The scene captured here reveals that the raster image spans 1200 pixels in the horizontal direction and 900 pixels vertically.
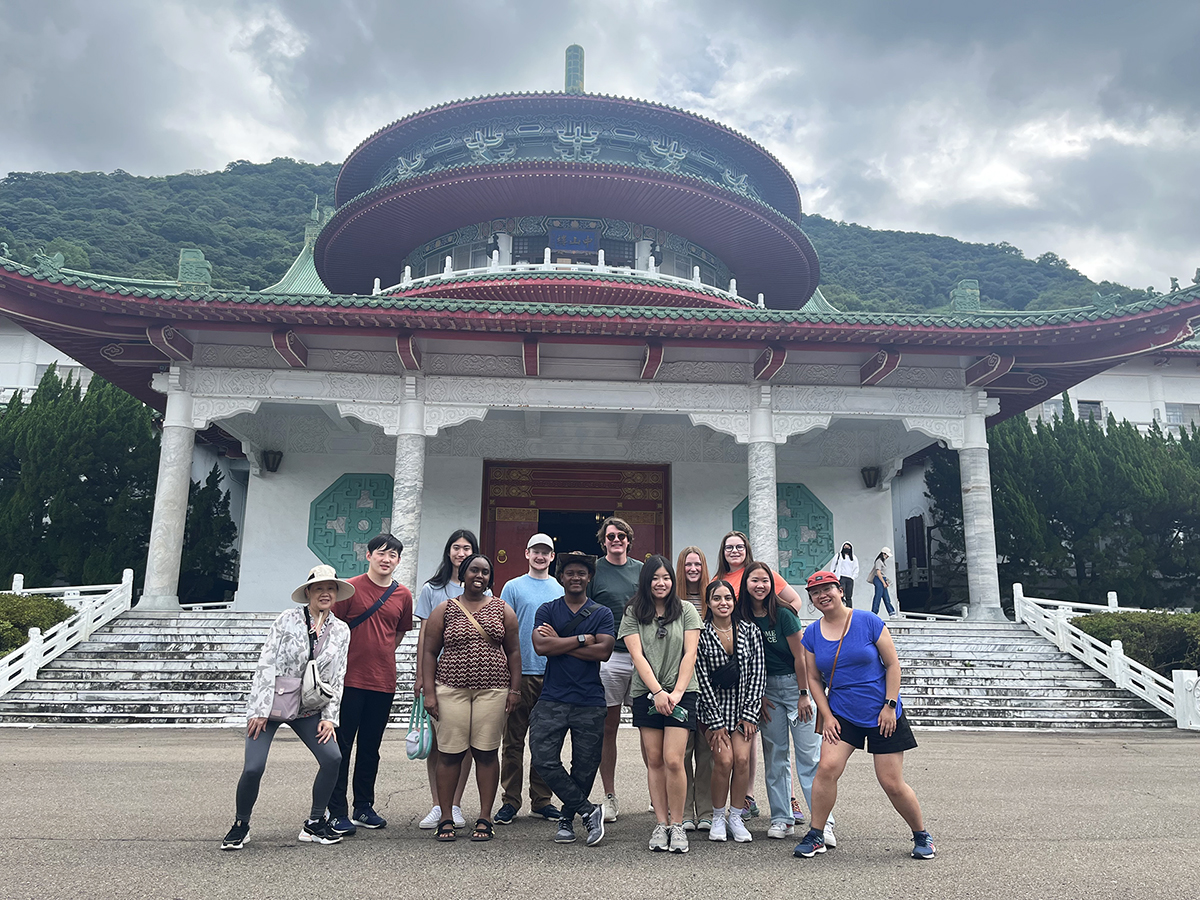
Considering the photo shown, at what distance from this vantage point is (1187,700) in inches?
363

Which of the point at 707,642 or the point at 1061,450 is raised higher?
the point at 1061,450

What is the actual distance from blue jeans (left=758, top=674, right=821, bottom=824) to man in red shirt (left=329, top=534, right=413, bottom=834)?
2.00m

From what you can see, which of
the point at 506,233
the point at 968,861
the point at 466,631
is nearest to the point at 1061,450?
the point at 506,233

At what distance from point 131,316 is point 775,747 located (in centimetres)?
1131

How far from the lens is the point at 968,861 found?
394cm

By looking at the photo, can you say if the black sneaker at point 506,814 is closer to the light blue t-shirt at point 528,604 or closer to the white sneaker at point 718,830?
the light blue t-shirt at point 528,604

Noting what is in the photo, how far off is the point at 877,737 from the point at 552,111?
51.4 feet

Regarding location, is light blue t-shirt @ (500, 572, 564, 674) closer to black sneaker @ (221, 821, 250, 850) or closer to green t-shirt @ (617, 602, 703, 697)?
green t-shirt @ (617, 602, 703, 697)

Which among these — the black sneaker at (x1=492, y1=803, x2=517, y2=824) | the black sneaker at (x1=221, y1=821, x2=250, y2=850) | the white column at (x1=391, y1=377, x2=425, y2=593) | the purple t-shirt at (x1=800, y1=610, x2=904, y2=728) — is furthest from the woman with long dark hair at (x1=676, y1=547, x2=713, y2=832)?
the white column at (x1=391, y1=377, x2=425, y2=593)

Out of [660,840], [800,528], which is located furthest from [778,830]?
[800,528]

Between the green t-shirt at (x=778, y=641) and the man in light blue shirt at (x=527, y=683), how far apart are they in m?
1.17

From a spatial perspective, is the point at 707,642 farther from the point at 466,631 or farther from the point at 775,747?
the point at 466,631

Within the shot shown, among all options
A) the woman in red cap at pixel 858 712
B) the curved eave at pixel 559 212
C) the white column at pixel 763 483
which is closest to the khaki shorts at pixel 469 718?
the woman in red cap at pixel 858 712

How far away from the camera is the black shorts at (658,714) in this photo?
4098 mm
